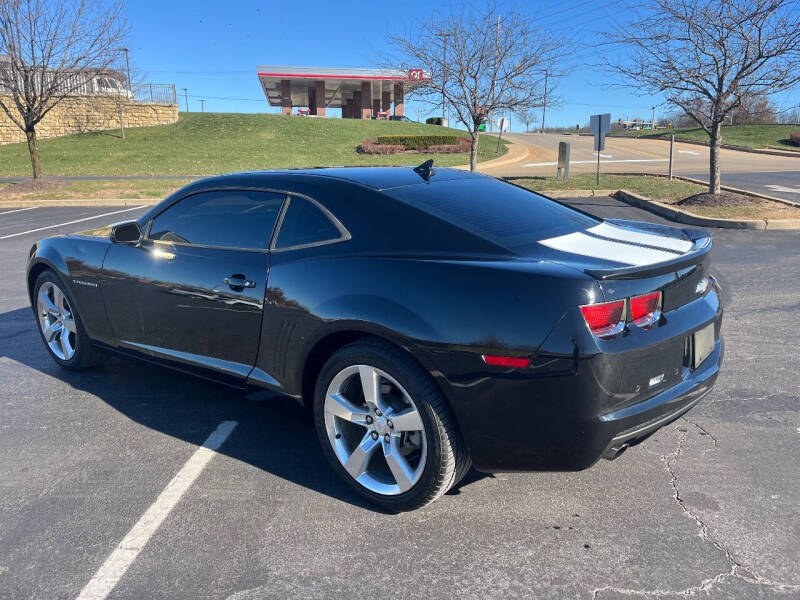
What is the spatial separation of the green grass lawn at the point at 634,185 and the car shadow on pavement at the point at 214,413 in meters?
12.7

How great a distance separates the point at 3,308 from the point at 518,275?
6.19m

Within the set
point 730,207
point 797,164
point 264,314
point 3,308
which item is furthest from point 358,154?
point 264,314

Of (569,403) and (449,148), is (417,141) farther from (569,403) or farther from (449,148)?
(569,403)

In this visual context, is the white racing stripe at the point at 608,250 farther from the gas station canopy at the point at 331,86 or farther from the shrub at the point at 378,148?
the gas station canopy at the point at 331,86

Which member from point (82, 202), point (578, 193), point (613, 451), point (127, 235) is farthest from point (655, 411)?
point (82, 202)

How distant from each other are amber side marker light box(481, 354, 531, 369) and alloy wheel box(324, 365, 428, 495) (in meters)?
0.43

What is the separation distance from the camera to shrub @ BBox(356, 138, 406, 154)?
32.2m

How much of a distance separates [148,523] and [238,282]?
123cm

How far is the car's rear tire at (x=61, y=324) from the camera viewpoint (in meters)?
4.64

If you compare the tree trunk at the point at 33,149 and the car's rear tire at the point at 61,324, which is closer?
the car's rear tire at the point at 61,324

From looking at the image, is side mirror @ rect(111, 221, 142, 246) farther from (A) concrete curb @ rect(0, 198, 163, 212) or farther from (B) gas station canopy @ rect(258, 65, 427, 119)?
(B) gas station canopy @ rect(258, 65, 427, 119)

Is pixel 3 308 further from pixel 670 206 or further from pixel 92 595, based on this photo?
pixel 670 206

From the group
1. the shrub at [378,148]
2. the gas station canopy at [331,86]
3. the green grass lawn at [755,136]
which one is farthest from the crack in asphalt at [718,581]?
the gas station canopy at [331,86]

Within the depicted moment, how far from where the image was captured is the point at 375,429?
2.97 m
